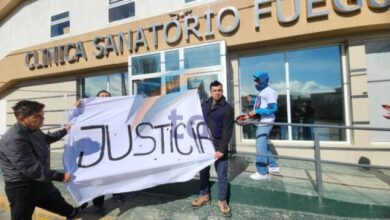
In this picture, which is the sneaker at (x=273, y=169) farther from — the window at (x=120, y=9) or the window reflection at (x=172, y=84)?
the window at (x=120, y=9)

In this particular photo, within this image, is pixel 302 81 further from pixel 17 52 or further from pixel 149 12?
pixel 17 52

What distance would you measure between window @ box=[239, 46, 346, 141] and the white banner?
12.0 feet

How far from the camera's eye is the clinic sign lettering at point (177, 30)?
6473 mm

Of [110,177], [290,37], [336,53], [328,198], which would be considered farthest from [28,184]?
[336,53]

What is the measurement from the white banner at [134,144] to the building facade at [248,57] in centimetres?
136

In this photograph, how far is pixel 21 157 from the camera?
328cm

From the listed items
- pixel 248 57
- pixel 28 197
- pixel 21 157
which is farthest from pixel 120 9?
pixel 28 197

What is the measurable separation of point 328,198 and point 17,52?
1229 centimetres

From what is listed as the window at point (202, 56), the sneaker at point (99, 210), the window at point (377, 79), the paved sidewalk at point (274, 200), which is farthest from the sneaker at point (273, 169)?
the window at point (202, 56)

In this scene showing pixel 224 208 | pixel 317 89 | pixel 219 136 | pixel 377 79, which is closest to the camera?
pixel 224 208

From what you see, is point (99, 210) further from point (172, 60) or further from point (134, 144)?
point (172, 60)

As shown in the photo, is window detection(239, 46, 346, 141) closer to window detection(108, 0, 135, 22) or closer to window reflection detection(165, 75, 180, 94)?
window reflection detection(165, 75, 180, 94)

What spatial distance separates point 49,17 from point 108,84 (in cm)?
408

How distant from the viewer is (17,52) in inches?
462
